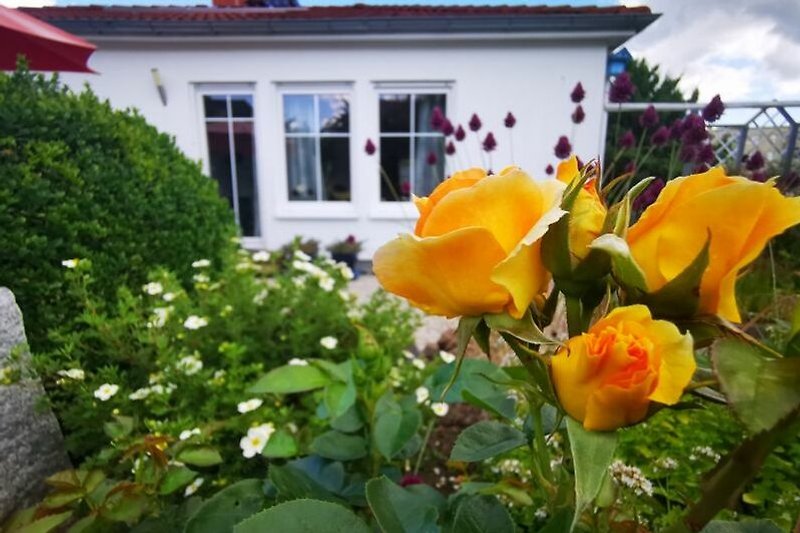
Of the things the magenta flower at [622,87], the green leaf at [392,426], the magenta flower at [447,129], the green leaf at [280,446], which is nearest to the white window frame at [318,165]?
the magenta flower at [447,129]

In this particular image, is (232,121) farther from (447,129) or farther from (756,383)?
(756,383)

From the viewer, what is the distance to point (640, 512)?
3.02ft

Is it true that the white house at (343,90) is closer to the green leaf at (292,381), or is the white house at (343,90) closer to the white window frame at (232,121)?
the white window frame at (232,121)

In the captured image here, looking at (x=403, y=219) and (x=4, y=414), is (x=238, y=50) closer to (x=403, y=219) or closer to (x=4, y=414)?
(x=403, y=219)

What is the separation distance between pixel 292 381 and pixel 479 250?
1.01 m

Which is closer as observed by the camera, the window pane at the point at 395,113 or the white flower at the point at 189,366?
the white flower at the point at 189,366

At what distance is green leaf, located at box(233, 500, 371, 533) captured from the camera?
0.48 meters

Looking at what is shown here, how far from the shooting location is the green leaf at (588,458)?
1.15ft

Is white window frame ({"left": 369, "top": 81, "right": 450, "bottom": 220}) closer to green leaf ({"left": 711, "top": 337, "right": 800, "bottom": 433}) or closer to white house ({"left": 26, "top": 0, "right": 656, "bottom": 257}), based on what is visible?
white house ({"left": 26, "top": 0, "right": 656, "bottom": 257})

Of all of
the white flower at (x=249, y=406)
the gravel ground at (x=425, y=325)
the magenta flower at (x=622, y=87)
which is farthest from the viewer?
the gravel ground at (x=425, y=325)

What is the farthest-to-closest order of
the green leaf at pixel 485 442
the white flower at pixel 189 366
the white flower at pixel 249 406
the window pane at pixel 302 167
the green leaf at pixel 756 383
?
the window pane at pixel 302 167 < the white flower at pixel 189 366 < the white flower at pixel 249 406 < the green leaf at pixel 485 442 < the green leaf at pixel 756 383

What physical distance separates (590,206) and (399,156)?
6414 millimetres

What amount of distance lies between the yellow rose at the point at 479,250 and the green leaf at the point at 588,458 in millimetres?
107

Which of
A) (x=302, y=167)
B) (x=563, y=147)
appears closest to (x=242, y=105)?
(x=302, y=167)
